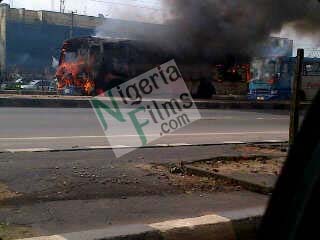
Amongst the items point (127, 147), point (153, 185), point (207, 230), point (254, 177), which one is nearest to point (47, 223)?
point (207, 230)

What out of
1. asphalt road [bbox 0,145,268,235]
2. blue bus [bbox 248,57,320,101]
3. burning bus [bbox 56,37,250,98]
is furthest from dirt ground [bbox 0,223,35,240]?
blue bus [bbox 248,57,320,101]

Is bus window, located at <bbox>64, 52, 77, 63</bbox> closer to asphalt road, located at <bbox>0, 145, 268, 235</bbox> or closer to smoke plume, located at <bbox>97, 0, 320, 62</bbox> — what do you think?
smoke plume, located at <bbox>97, 0, 320, 62</bbox>

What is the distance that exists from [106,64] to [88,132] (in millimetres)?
11793

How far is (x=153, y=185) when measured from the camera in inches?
213

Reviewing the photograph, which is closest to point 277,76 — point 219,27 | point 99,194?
point 219,27

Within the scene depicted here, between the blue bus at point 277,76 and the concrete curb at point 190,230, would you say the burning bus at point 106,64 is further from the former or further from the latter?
the concrete curb at point 190,230

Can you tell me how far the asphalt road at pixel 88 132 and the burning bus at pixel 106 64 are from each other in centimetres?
755

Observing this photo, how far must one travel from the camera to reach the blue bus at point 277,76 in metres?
25.4

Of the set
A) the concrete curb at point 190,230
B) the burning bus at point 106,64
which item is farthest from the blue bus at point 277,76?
the concrete curb at point 190,230

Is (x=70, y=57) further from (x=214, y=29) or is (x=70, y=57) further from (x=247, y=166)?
(x=247, y=166)

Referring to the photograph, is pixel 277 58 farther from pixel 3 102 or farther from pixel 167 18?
pixel 3 102

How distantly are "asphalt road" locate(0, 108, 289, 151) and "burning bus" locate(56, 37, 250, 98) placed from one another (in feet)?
24.8

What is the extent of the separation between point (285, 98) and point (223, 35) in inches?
225

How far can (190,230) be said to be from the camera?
12.2ft
